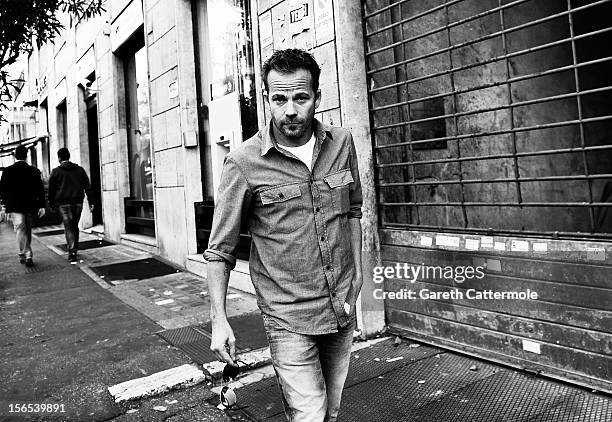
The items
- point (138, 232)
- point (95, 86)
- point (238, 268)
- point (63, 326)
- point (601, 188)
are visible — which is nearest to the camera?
point (601, 188)

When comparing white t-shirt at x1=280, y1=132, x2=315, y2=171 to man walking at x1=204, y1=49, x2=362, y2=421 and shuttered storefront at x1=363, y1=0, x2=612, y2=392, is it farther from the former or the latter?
shuttered storefront at x1=363, y1=0, x2=612, y2=392

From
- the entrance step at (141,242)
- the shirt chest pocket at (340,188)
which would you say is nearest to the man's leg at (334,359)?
the shirt chest pocket at (340,188)

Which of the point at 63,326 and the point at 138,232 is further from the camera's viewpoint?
the point at 138,232

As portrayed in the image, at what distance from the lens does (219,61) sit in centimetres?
739

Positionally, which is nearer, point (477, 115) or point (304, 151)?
point (304, 151)

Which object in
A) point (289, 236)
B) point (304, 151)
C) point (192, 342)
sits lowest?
point (192, 342)

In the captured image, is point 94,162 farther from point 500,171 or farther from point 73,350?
point 500,171

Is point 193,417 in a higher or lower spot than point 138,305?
lower

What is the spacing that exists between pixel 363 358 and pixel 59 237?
40.1 ft

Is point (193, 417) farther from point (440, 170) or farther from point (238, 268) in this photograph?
point (238, 268)

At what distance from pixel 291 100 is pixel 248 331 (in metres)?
3.25

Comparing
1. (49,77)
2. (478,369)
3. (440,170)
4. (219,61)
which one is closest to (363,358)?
(478,369)

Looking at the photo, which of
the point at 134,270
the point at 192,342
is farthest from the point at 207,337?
the point at 134,270

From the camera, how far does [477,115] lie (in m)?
4.16
